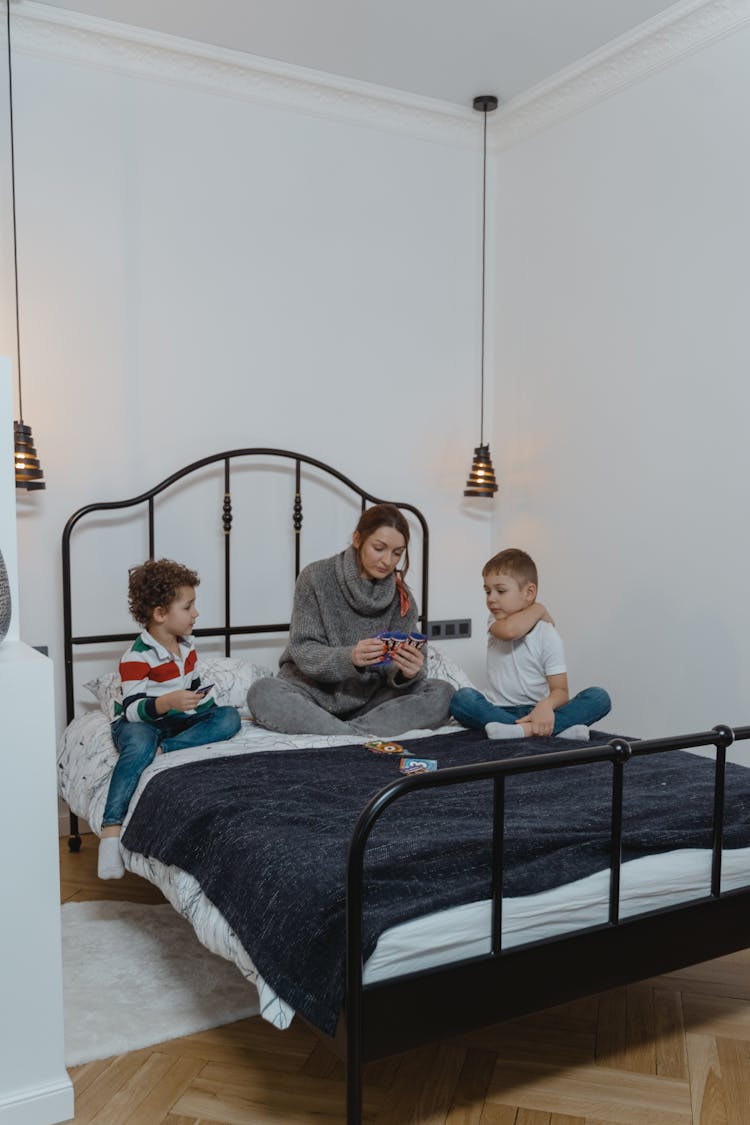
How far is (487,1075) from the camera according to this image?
6.42 ft

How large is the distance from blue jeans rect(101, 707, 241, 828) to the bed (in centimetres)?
9

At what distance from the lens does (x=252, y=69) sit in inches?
138

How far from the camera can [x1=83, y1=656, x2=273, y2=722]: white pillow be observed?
10.3 feet

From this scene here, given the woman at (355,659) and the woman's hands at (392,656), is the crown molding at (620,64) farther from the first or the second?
the woman's hands at (392,656)

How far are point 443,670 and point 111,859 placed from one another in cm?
126

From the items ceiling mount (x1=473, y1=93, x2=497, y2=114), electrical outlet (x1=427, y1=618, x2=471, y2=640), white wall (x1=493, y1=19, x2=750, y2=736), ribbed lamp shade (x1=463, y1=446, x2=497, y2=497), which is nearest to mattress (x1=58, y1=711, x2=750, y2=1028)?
white wall (x1=493, y1=19, x2=750, y2=736)

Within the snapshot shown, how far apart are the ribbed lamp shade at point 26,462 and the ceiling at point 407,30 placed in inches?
53.3

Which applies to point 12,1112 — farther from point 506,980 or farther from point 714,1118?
point 714,1118

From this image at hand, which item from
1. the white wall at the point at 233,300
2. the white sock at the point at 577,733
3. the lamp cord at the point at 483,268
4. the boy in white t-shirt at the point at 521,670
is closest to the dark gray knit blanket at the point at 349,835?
the white sock at the point at 577,733

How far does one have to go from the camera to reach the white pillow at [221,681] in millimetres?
3148

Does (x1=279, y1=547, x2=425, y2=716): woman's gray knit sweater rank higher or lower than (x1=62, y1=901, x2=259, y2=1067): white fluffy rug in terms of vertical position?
higher

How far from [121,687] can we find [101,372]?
1.13 metres

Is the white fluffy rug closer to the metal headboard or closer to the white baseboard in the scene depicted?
the white baseboard

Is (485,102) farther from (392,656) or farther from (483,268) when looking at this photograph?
(392,656)
